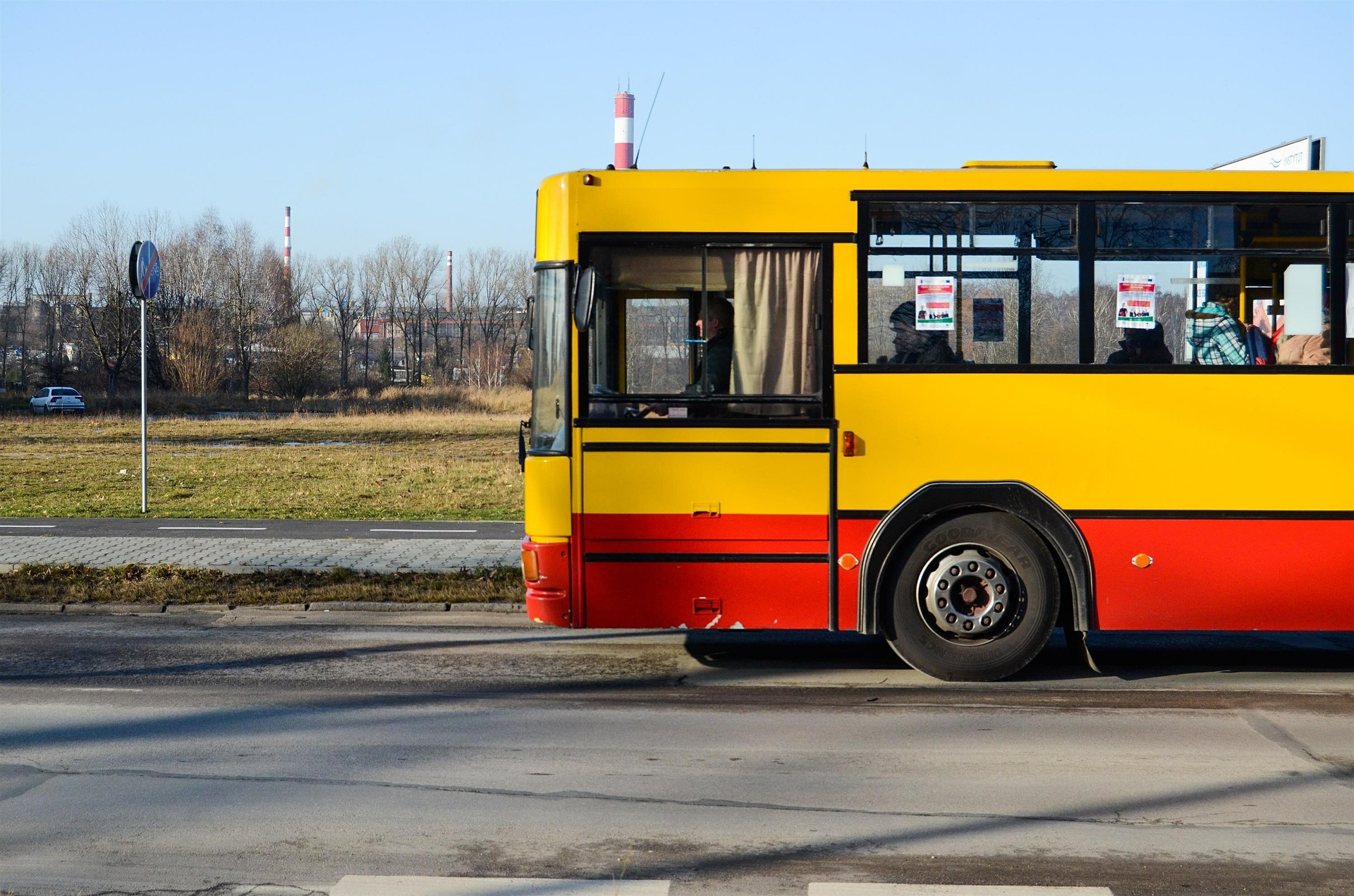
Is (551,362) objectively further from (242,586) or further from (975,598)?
(242,586)

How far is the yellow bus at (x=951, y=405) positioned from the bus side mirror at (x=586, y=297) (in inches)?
0.6

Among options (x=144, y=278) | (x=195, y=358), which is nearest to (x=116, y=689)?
(x=144, y=278)

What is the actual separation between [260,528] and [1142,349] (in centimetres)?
1082

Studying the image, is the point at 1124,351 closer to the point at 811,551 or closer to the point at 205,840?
the point at 811,551

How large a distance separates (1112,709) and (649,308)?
3550mm

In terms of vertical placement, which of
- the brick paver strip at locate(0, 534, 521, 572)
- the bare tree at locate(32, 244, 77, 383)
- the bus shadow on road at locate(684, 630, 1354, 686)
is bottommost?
the bus shadow on road at locate(684, 630, 1354, 686)

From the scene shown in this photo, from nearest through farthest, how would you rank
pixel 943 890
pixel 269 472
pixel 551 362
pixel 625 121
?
pixel 943 890
pixel 551 362
pixel 269 472
pixel 625 121

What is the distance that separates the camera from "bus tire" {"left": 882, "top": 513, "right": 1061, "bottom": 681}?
792 cm

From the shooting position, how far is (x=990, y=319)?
25.8 feet

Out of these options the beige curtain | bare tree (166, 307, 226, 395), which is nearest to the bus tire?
the beige curtain

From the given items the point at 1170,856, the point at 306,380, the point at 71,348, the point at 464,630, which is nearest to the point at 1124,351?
the point at 1170,856

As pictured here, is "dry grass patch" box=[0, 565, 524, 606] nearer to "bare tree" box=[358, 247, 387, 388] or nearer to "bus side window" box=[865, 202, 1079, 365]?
"bus side window" box=[865, 202, 1079, 365]

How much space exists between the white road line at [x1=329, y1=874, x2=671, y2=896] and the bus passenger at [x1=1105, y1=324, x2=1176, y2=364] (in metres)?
4.70

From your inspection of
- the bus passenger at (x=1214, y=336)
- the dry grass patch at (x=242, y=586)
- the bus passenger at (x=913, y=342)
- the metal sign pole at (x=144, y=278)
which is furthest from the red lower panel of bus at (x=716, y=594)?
the metal sign pole at (x=144, y=278)
